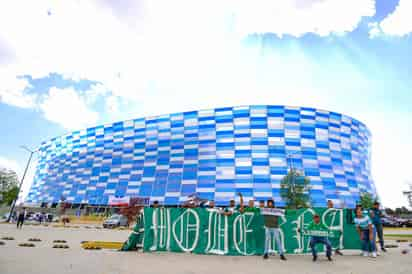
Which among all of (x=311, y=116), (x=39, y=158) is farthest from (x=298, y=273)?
(x=39, y=158)

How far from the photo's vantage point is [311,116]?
51812mm

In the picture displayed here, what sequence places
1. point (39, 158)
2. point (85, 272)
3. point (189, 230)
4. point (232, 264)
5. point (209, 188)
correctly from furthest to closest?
point (39, 158)
point (209, 188)
point (189, 230)
point (232, 264)
point (85, 272)

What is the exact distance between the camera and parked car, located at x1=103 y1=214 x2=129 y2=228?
23.9 meters

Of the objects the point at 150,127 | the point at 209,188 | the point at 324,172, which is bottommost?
the point at 209,188

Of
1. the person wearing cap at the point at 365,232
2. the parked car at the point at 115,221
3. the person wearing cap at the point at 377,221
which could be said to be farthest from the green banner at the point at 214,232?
the parked car at the point at 115,221

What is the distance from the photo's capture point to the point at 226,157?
48344 millimetres

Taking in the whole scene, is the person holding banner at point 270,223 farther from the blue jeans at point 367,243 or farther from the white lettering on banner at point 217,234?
the blue jeans at point 367,243

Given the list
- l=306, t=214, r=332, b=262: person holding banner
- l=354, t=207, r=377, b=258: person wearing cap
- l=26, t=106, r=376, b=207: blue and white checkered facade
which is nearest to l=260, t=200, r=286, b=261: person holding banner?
l=306, t=214, r=332, b=262: person holding banner

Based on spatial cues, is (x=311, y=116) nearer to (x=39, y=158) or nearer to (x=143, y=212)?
(x=143, y=212)

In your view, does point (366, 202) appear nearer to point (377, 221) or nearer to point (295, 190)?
point (295, 190)

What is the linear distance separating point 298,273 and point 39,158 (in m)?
95.2

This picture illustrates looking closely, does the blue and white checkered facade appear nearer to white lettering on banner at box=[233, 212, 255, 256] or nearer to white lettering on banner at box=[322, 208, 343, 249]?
white lettering on banner at box=[322, 208, 343, 249]

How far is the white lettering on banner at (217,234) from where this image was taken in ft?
25.4

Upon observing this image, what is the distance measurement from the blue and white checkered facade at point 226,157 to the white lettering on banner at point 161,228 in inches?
1444
